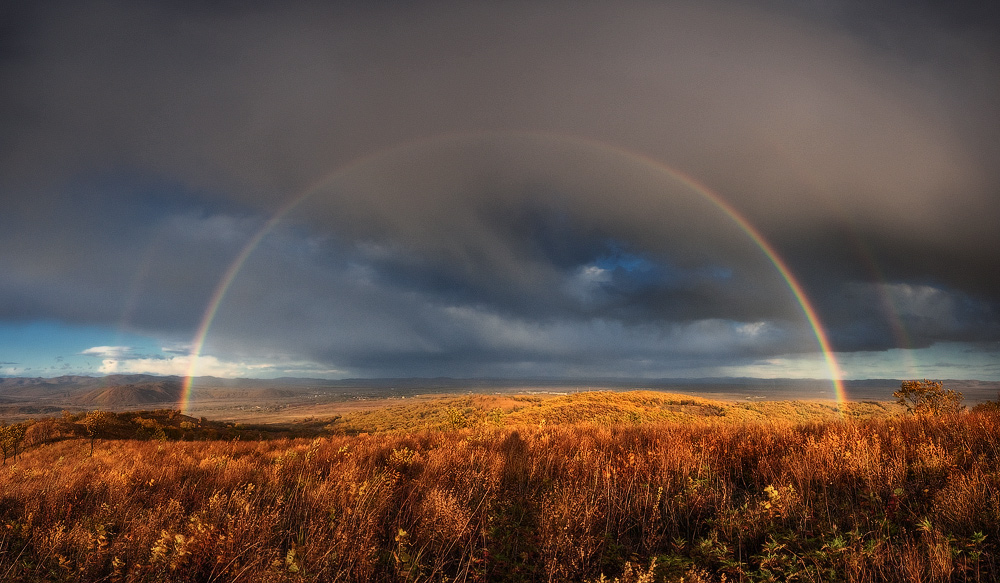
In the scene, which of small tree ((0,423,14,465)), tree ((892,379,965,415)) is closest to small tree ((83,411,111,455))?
small tree ((0,423,14,465))

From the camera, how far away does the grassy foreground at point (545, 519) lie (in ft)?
12.2

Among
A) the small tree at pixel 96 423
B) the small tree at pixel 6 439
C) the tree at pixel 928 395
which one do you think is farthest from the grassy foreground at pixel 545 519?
the small tree at pixel 96 423

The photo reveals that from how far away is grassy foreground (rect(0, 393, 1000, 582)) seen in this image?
3732 mm

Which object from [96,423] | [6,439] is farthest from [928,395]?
[96,423]

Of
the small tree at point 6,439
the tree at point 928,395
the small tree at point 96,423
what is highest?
the tree at point 928,395

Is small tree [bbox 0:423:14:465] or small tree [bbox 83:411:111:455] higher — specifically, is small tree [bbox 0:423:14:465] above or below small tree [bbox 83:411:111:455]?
above

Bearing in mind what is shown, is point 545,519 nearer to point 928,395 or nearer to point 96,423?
point 928,395

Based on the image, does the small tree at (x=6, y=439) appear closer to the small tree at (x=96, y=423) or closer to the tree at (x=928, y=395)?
the small tree at (x=96, y=423)

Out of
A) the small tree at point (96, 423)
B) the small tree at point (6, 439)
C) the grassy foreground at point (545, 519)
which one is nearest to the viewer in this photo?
the grassy foreground at point (545, 519)

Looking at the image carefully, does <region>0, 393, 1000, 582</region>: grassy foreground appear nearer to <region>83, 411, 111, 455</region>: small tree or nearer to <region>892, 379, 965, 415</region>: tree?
<region>892, 379, 965, 415</region>: tree

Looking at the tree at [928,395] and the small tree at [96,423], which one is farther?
the small tree at [96,423]

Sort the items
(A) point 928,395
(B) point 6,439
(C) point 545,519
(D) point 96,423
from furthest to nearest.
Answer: (D) point 96,423
(B) point 6,439
(A) point 928,395
(C) point 545,519

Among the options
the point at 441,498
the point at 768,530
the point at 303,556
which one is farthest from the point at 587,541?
the point at 303,556

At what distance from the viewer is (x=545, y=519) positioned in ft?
14.7
